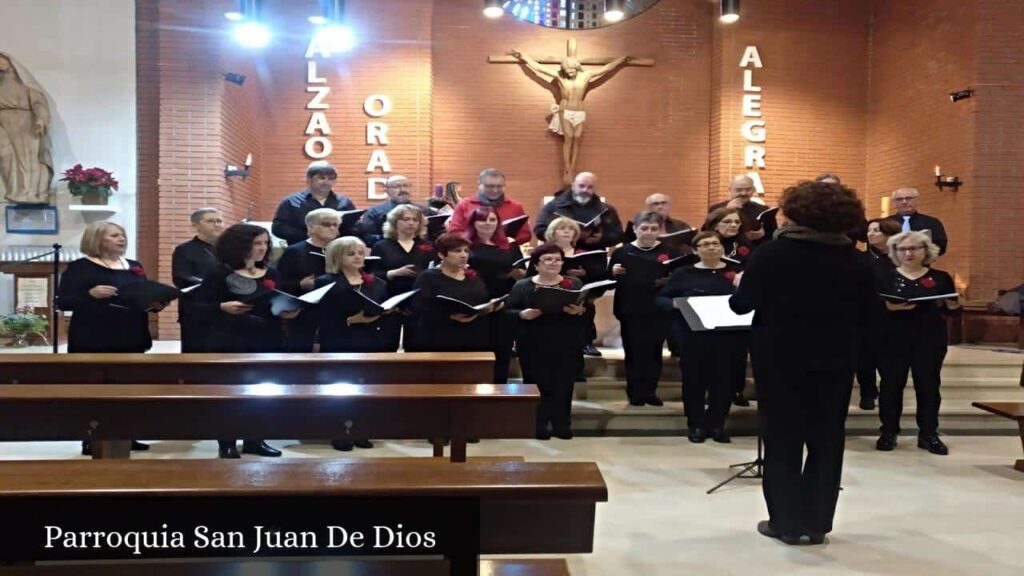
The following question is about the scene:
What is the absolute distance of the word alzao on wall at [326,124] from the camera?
934 centimetres

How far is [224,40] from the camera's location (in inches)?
319

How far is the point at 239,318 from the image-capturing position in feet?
14.2

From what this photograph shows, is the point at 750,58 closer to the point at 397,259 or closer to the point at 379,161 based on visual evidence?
the point at 379,161

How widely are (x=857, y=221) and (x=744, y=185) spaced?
299 cm

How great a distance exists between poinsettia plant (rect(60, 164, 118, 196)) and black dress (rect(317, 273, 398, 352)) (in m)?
4.80

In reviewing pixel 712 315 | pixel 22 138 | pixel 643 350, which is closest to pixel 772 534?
pixel 712 315

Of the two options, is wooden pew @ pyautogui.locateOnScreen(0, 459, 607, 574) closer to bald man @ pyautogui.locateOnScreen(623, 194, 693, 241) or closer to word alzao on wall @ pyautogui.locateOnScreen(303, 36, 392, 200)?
bald man @ pyautogui.locateOnScreen(623, 194, 693, 241)

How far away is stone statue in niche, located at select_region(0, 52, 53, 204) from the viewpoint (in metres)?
8.18

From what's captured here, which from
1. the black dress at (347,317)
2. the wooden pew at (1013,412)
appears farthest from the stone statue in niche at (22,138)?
the wooden pew at (1013,412)

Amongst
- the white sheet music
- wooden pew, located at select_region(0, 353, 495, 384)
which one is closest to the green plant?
wooden pew, located at select_region(0, 353, 495, 384)

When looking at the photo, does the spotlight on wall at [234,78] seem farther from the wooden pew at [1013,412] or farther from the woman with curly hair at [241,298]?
the wooden pew at [1013,412]

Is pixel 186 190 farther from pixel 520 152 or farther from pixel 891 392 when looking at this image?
pixel 891 392

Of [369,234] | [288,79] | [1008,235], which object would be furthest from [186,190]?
[1008,235]

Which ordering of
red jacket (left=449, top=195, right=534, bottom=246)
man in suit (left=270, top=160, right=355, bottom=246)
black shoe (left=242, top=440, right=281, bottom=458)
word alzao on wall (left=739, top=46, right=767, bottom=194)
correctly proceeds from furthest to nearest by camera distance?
1. word alzao on wall (left=739, top=46, right=767, bottom=194)
2. man in suit (left=270, top=160, right=355, bottom=246)
3. red jacket (left=449, top=195, right=534, bottom=246)
4. black shoe (left=242, top=440, right=281, bottom=458)
